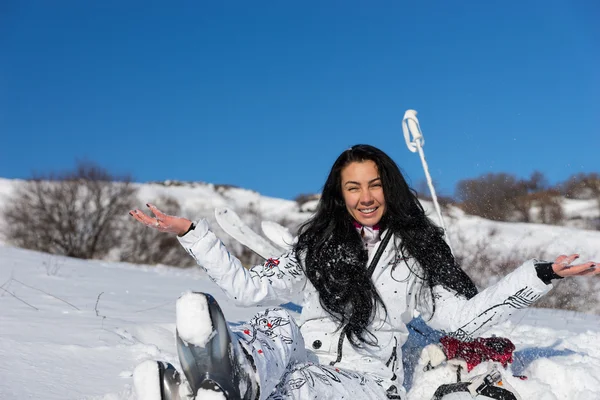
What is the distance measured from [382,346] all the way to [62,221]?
15031 millimetres

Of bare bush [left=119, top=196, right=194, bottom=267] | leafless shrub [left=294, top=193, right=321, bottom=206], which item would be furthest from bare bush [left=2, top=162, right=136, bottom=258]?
leafless shrub [left=294, top=193, right=321, bottom=206]

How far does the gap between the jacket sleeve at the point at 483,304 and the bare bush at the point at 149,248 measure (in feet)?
49.0

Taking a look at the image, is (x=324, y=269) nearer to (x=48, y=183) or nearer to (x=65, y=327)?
(x=65, y=327)

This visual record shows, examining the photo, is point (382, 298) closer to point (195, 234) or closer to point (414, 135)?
point (195, 234)

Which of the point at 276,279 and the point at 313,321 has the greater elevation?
the point at 276,279

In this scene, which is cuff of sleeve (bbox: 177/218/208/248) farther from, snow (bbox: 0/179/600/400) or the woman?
snow (bbox: 0/179/600/400)

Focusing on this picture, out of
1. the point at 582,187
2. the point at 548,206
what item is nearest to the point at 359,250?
the point at 582,187

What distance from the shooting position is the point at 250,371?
5.73 ft

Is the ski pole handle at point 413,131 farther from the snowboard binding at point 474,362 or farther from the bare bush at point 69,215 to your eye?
the bare bush at point 69,215

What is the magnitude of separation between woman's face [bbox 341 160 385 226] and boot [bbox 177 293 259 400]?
110 centimetres

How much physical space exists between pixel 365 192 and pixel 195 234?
2.68 feet

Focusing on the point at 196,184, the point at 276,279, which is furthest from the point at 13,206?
the point at 276,279

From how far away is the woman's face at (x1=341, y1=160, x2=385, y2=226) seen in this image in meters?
2.60

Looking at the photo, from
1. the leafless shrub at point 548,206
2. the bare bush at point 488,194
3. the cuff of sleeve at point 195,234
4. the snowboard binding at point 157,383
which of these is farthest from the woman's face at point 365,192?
the leafless shrub at point 548,206
